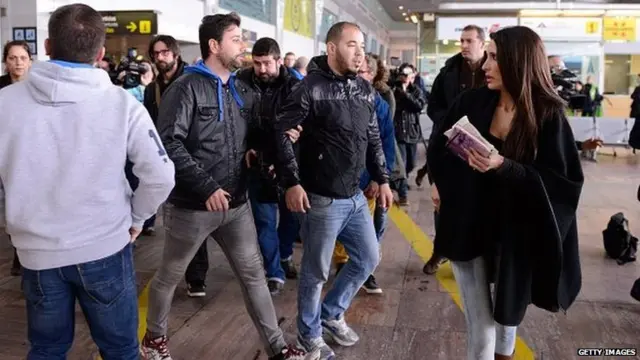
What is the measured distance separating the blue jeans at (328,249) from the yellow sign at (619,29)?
14.5 m

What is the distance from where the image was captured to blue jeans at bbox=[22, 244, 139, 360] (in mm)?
2182

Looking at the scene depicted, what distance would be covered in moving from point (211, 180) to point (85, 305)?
0.89 m

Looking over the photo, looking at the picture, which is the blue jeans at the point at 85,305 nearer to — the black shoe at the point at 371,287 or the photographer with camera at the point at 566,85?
the photographer with camera at the point at 566,85

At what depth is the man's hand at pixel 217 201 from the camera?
2.93 meters

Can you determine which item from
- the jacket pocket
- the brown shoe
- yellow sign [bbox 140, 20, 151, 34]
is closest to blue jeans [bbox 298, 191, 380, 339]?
the jacket pocket

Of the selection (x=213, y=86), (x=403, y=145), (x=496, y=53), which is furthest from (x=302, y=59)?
(x=496, y=53)

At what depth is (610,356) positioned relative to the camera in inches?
141

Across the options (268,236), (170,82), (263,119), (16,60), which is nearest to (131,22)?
(16,60)

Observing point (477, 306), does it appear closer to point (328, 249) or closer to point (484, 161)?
point (484, 161)

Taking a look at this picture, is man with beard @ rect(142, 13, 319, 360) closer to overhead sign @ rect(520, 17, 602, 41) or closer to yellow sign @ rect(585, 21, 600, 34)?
overhead sign @ rect(520, 17, 602, 41)

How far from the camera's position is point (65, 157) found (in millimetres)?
2096

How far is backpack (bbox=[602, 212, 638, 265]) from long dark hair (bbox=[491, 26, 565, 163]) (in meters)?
3.62

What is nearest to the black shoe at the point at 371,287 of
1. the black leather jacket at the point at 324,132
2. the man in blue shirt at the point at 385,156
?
the man in blue shirt at the point at 385,156

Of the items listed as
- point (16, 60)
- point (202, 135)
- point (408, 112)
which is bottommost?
point (202, 135)
